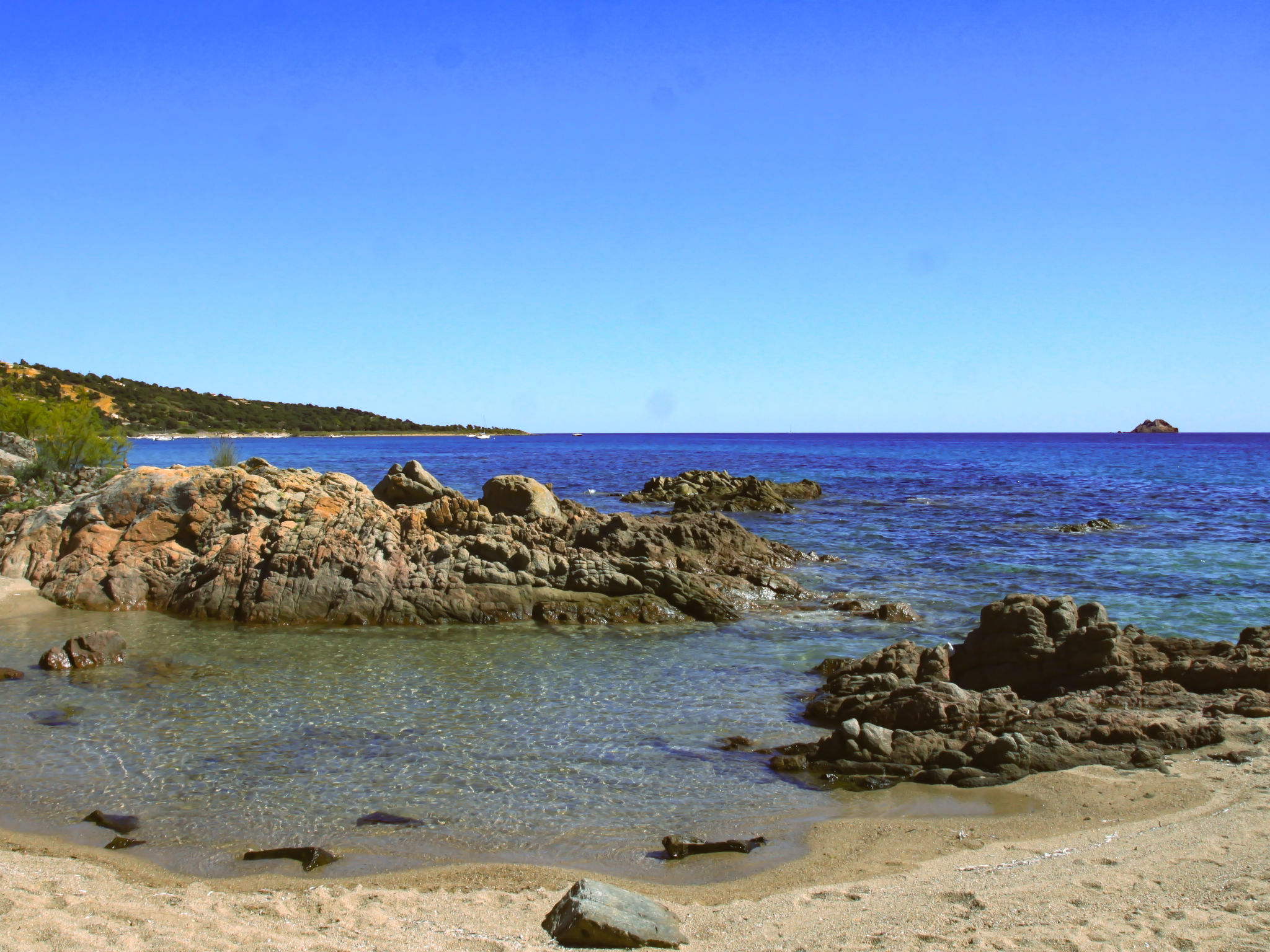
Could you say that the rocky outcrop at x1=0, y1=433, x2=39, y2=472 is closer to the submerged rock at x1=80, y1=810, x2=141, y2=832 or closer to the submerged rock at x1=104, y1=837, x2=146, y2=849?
the submerged rock at x1=80, y1=810, x2=141, y2=832

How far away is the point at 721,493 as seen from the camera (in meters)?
39.4

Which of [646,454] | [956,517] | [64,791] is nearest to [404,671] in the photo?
[64,791]

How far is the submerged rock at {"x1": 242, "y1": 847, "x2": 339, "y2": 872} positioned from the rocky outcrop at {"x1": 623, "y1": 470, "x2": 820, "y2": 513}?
91.3 feet

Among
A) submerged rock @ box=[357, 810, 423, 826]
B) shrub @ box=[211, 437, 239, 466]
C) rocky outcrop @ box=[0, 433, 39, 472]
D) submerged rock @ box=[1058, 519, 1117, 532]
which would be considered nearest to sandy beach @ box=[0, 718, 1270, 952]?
submerged rock @ box=[357, 810, 423, 826]

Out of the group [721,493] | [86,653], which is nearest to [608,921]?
[86,653]

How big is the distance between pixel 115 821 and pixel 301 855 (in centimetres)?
176

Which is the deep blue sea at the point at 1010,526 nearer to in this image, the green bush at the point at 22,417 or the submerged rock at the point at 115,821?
the submerged rock at the point at 115,821

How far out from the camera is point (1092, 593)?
18.0 metres

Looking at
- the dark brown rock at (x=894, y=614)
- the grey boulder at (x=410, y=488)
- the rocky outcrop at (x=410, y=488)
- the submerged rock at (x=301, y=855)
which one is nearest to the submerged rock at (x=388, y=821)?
the submerged rock at (x=301, y=855)

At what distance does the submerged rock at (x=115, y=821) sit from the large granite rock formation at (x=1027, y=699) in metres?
5.56

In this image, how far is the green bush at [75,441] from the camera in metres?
25.1

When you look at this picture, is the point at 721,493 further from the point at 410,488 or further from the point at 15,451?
the point at 15,451

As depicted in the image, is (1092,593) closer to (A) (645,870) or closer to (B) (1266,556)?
(B) (1266,556)

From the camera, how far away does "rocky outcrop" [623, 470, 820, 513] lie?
36.7 metres
